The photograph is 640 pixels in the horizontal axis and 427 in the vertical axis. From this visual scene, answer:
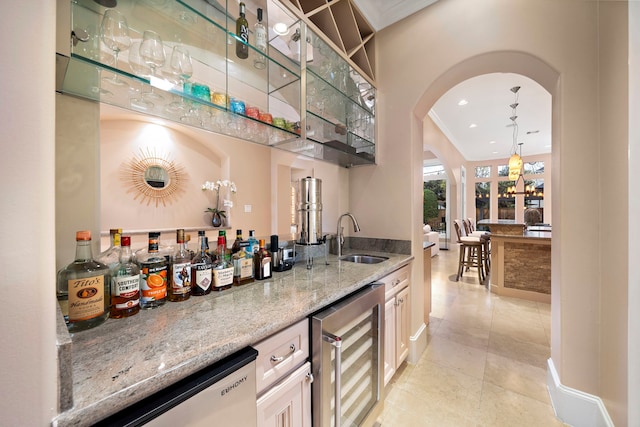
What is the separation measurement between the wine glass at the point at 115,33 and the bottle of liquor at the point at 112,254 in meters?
0.63

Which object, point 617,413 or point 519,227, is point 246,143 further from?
point 519,227

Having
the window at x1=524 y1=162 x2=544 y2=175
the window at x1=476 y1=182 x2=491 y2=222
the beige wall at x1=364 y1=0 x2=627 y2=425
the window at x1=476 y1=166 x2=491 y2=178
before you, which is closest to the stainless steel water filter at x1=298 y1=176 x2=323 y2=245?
the beige wall at x1=364 y1=0 x2=627 y2=425

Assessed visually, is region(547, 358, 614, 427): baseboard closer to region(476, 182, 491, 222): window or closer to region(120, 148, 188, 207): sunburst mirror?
region(120, 148, 188, 207): sunburst mirror

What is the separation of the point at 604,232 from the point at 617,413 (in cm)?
93

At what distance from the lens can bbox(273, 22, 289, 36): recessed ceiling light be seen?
5.09 feet

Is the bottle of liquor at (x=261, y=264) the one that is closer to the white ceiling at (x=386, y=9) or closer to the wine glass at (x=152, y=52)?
the wine glass at (x=152, y=52)

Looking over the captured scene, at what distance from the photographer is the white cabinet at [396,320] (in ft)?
5.42

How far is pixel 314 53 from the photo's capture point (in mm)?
1755

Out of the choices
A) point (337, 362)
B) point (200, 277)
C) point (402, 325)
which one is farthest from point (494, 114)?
point (200, 277)

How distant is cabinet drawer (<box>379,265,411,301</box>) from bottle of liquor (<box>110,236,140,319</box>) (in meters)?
1.34

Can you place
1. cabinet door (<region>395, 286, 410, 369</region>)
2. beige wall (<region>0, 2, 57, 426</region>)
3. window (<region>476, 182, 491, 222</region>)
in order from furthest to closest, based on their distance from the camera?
window (<region>476, 182, 491, 222</region>) → cabinet door (<region>395, 286, 410, 369</region>) → beige wall (<region>0, 2, 57, 426</region>)

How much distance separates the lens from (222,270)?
1176 mm

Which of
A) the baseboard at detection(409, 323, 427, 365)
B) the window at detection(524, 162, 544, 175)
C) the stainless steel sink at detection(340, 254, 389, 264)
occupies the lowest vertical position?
the baseboard at detection(409, 323, 427, 365)

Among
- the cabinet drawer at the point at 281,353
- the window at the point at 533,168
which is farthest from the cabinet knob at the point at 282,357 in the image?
the window at the point at 533,168
